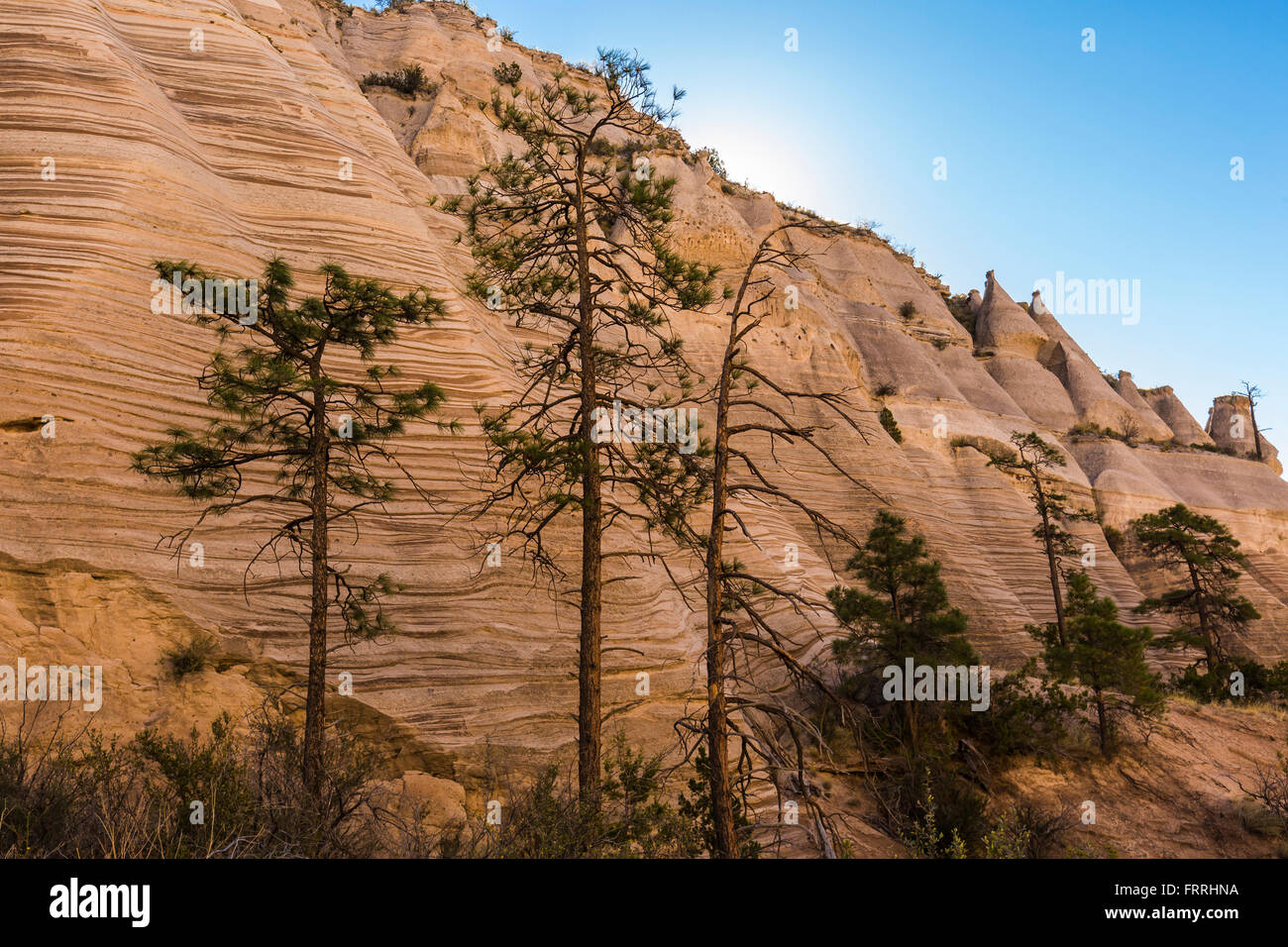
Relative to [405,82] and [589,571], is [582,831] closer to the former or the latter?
[589,571]

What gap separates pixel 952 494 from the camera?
1267 inches

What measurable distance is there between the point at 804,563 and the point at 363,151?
17.7m

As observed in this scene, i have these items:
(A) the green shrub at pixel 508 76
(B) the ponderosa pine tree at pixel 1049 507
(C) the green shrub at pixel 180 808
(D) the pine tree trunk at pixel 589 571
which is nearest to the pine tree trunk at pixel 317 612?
(C) the green shrub at pixel 180 808

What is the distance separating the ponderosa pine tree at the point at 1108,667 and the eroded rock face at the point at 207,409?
19.3ft

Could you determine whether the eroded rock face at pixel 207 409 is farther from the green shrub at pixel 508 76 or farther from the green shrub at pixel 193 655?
the green shrub at pixel 508 76

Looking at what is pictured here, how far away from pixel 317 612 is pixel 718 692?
478 centimetres

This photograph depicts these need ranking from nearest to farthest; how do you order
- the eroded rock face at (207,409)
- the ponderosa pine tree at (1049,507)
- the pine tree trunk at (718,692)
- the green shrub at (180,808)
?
the green shrub at (180,808) < the pine tree trunk at (718,692) < the eroded rock face at (207,409) < the ponderosa pine tree at (1049,507)

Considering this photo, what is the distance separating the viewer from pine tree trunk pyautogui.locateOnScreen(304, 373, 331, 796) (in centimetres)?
830

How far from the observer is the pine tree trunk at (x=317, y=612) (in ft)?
27.2

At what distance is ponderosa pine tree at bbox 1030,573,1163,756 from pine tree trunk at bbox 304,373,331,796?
16710 mm

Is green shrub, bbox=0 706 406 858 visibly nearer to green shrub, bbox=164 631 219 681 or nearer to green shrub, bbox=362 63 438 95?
green shrub, bbox=164 631 219 681

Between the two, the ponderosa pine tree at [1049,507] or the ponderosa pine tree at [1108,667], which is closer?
the ponderosa pine tree at [1108,667]
